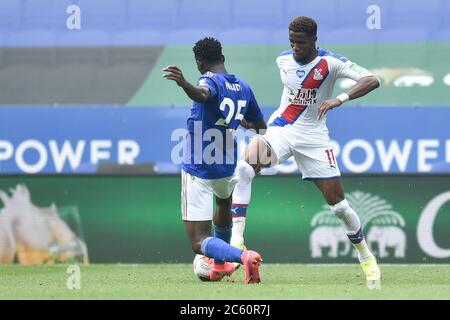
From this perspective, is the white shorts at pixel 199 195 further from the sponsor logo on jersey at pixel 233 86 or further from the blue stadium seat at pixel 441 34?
the blue stadium seat at pixel 441 34

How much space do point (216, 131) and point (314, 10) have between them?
330 inches

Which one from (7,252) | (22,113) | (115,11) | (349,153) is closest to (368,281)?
(7,252)

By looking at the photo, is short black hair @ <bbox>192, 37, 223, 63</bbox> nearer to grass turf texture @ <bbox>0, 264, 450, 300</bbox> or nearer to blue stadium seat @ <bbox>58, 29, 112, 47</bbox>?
grass turf texture @ <bbox>0, 264, 450, 300</bbox>

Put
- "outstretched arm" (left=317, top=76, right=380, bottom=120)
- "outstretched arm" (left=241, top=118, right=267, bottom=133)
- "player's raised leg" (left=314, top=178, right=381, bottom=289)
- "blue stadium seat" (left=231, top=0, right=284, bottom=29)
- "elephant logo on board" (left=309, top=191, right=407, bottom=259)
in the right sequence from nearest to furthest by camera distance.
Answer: "outstretched arm" (left=317, top=76, right=380, bottom=120), "player's raised leg" (left=314, top=178, right=381, bottom=289), "outstretched arm" (left=241, top=118, right=267, bottom=133), "elephant logo on board" (left=309, top=191, right=407, bottom=259), "blue stadium seat" (left=231, top=0, right=284, bottom=29)

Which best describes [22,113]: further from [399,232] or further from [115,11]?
[399,232]

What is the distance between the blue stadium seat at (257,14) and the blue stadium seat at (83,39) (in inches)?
78.2

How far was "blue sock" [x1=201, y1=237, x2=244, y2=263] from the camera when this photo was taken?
25.0 ft

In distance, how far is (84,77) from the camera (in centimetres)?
1570

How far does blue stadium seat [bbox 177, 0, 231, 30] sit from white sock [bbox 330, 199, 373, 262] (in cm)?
823

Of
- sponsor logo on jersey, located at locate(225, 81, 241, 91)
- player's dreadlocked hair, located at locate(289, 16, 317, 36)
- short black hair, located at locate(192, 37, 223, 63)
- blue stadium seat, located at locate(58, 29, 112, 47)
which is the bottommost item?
sponsor logo on jersey, located at locate(225, 81, 241, 91)

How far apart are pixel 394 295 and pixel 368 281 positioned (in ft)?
3.64

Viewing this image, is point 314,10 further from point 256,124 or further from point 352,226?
point 352,226

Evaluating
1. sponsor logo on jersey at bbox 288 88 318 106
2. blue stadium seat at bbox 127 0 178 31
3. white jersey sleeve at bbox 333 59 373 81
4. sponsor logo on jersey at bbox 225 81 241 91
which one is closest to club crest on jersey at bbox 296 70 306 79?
sponsor logo on jersey at bbox 288 88 318 106

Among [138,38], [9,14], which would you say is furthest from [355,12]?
[9,14]
